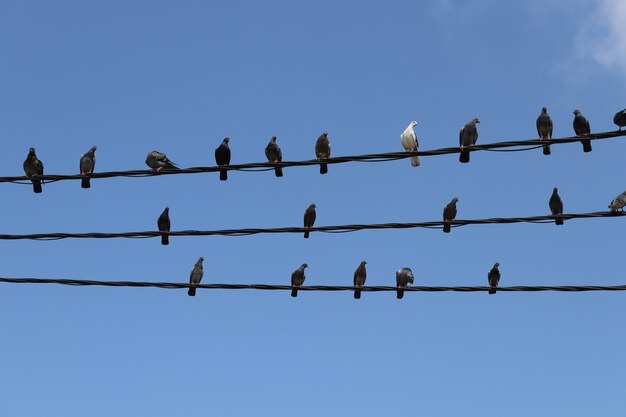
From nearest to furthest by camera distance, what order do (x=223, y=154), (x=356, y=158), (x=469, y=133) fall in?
(x=356, y=158)
(x=469, y=133)
(x=223, y=154)

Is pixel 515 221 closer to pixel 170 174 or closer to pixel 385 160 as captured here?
pixel 385 160

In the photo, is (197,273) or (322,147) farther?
(197,273)

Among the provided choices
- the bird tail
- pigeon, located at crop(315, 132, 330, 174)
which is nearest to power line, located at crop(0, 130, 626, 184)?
the bird tail

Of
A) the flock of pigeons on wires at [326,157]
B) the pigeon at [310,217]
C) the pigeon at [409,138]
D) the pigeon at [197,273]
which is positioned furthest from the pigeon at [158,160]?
the pigeon at [409,138]

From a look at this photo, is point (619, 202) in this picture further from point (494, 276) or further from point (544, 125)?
point (494, 276)

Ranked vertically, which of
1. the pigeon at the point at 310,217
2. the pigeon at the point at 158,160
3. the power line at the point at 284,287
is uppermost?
the pigeon at the point at 158,160

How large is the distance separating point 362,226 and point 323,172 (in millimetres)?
4209

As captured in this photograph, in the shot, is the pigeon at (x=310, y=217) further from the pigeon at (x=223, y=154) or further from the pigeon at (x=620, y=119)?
the pigeon at (x=620, y=119)

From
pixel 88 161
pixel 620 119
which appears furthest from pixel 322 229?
pixel 88 161

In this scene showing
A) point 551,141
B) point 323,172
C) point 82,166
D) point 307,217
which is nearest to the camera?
point 551,141

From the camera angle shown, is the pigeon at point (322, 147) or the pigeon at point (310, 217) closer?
the pigeon at point (322, 147)

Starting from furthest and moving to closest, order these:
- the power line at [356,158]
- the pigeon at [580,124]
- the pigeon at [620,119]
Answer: the pigeon at [580,124], the pigeon at [620,119], the power line at [356,158]

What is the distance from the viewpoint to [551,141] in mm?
9383

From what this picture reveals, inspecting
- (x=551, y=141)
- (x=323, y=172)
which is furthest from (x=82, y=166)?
(x=551, y=141)
